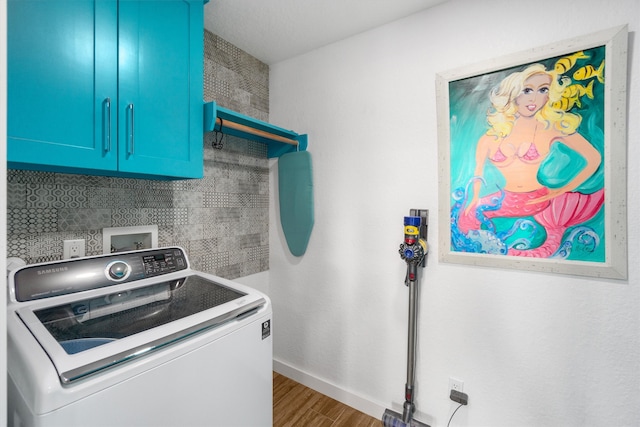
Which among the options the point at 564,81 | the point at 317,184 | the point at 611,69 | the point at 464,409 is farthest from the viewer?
the point at 317,184

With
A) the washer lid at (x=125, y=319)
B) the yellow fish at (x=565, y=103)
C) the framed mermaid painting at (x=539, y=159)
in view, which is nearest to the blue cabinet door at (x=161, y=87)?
the washer lid at (x=125, y=319)

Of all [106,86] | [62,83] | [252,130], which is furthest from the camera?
[252,130]

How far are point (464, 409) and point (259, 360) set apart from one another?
123 cm

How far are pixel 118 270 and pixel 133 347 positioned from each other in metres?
0.66

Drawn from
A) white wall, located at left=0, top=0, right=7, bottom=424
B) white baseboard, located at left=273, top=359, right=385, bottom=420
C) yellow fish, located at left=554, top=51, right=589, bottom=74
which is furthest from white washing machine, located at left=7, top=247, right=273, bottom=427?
yellow fish, located at left=554, top=51, right=589, bottom=74

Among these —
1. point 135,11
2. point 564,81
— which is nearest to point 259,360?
point 135,11

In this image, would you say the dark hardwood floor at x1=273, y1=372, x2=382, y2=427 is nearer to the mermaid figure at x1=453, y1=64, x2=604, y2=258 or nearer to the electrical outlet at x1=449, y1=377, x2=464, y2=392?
the electrical outlet at x1=449, y1=377, x2=464, y2=392

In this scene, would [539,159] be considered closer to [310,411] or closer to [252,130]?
[252,130]

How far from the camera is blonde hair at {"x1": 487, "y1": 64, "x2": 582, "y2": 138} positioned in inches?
52.8

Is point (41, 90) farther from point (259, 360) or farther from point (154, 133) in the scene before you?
Result: point (259, 360)

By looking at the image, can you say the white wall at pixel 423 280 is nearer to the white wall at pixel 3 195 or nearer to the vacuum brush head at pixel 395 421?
the vacuum brush head at pixel 395 421

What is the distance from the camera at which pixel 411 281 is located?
1662mm

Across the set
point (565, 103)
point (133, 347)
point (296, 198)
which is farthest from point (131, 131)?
point (565, 103)

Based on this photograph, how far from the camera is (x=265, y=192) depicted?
2385 millimetres
